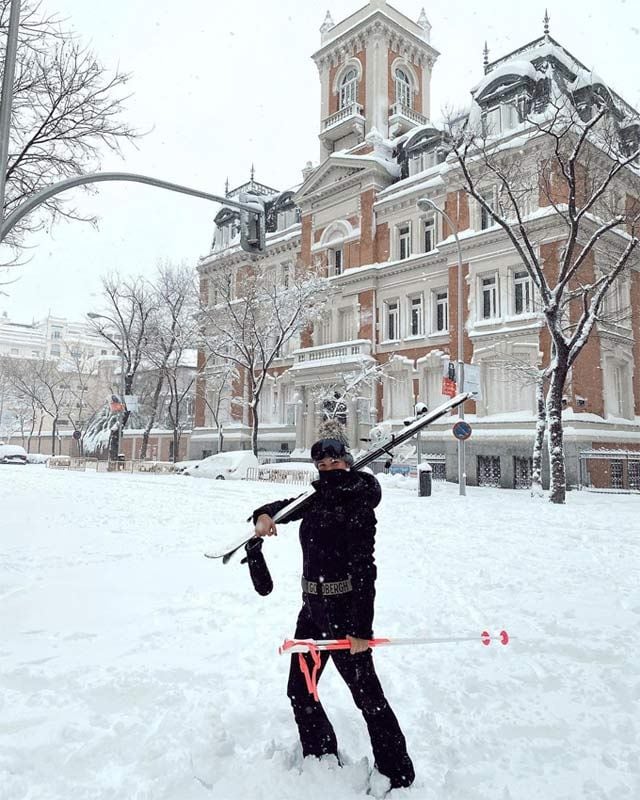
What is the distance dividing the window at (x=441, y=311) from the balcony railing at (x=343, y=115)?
1321cm

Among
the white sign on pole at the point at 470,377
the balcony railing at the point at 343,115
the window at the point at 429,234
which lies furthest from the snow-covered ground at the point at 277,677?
the balcony railing at the point at 343,115

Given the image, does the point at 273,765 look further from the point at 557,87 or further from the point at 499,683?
the point at 557,87

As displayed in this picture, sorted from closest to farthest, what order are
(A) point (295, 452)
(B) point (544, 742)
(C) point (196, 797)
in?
(C) point (196, 797)
(B) point (544, 742)
(A) point (295, 452)


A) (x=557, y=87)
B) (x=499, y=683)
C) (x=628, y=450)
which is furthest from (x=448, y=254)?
(x=499, y=683)

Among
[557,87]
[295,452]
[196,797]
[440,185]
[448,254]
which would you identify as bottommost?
[196,797]

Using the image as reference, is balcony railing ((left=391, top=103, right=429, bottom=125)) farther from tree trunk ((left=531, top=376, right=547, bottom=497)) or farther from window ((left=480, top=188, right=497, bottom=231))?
tree trunk ((left=531, top=376, right=547, bottom=497))

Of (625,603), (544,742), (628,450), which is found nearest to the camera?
(544,742)

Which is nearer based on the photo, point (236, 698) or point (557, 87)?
point (236, 698)

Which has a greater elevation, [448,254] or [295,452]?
[448,254]

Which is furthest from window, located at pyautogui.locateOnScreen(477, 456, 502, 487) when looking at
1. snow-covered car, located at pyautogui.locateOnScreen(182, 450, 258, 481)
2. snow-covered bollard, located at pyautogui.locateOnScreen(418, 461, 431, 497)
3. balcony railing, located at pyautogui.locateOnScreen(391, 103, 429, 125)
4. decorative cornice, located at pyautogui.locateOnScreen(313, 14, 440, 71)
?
decorative cornice, located at pyautogui.locateOnScreen(313, 14, 440, 71)

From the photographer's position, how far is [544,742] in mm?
3393

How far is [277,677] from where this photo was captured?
4.25 m

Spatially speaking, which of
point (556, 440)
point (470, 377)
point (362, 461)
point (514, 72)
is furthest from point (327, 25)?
point (362, 461)

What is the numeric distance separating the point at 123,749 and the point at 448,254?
2748cm
